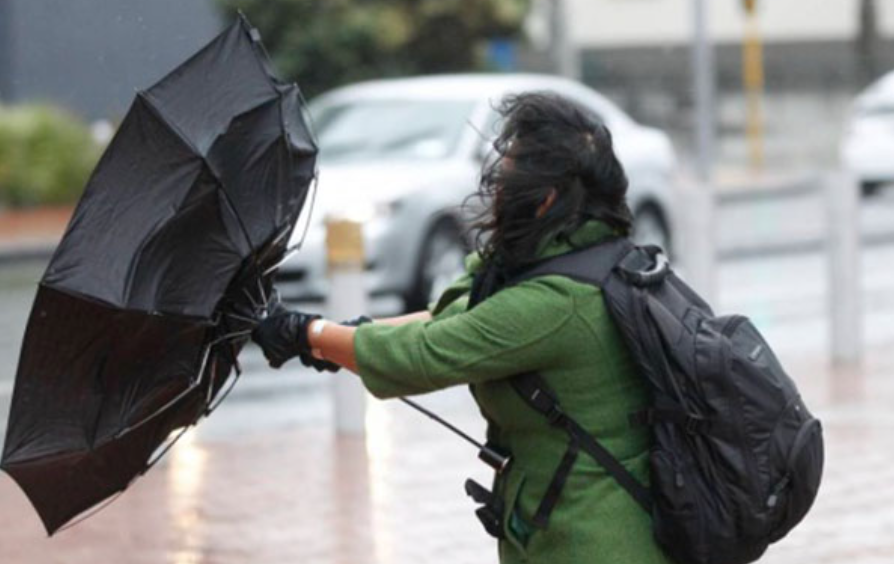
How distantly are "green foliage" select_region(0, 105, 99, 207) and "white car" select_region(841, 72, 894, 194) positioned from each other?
10.6 meters

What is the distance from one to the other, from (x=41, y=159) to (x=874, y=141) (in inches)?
455

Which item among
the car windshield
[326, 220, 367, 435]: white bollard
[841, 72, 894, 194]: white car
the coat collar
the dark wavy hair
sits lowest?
[841, 72, 894, 194]: white car

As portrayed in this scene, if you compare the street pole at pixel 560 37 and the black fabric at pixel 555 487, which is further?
the street pole at pixel 560 37

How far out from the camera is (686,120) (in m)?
41.6

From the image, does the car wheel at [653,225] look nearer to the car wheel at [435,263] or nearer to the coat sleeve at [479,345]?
the car wheel at [435,263]

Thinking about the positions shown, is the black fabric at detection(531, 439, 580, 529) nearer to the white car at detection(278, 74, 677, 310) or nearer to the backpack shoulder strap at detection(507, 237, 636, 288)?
the backpack shoulder strap at detection(507, 237, 636, 288)

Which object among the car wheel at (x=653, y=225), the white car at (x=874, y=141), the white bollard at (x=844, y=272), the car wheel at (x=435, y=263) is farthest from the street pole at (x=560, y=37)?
the white bollard at (x=844, y=272)

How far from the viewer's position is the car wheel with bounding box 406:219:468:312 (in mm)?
15820

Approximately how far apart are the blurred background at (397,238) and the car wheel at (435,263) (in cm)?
2

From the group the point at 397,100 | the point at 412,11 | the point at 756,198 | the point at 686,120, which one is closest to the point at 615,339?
the point at 756,198

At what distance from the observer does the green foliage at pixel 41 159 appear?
25.1m

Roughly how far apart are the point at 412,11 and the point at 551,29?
13.2ft

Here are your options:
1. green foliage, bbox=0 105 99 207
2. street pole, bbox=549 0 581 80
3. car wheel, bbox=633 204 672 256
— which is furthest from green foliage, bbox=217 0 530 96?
car wheel, bbox=633 204 672 256

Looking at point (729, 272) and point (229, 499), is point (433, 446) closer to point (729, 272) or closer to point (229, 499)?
point (229, 499)
